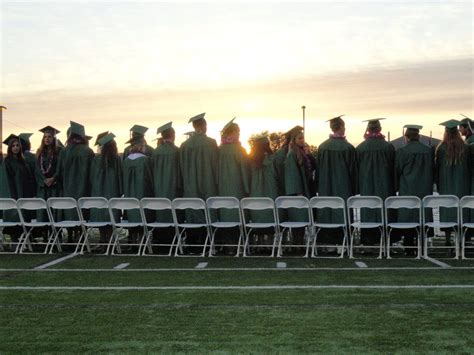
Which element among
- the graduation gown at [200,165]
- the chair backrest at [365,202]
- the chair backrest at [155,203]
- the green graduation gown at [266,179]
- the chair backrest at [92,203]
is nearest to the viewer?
the chair backrest at [365,202]

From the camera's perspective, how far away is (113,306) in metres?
7.61

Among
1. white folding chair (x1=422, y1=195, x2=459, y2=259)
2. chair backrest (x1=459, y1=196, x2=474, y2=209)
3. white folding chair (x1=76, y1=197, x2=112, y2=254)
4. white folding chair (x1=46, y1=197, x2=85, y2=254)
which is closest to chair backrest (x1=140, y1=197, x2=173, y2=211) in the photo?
white folding chair (x1=76, y1=197, x2=112, y2=254)

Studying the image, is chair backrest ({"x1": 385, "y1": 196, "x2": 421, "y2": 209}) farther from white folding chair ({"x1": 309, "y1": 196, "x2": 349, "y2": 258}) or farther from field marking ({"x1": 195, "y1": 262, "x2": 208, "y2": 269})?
field marking ({"x1": 195, "y1": 262, "x2": 208, "y2": 269})

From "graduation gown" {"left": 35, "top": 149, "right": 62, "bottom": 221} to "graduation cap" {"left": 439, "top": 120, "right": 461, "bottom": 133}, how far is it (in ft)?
20.8

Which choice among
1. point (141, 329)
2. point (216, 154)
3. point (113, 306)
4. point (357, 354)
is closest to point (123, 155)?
point (216, 154)

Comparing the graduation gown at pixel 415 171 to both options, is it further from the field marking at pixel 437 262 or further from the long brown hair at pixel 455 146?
the field marking at pixel 437 262

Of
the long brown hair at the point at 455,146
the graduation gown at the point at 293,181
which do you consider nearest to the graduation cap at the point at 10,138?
the graduation gown at the point at 293,181

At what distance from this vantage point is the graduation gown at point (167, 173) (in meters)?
12.9

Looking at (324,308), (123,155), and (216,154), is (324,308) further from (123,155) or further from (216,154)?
(123,155)

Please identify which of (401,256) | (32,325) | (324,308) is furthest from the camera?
(401,256)

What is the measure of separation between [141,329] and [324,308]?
68.9 inches

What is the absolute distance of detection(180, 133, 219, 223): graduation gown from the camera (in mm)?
12656

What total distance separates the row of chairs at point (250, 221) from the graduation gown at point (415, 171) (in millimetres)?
192

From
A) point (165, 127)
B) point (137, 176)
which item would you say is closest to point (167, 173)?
point (137, 176)
